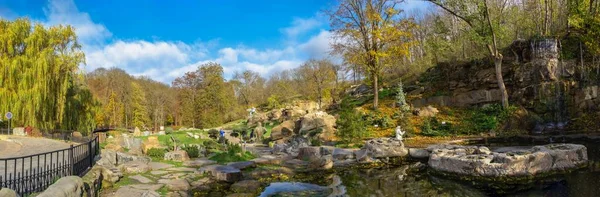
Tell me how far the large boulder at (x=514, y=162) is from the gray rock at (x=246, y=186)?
6.07 m

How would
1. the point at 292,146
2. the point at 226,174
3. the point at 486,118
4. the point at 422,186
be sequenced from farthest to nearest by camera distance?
the point at 486,118
the point at 292,146
the point at 422,186
the point at 226,174

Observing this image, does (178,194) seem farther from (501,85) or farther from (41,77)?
(501,85)

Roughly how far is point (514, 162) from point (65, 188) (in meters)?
10.8

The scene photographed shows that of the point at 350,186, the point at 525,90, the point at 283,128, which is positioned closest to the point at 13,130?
the point at 283,128

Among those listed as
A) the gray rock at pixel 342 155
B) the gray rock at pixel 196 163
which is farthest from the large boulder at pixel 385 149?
the gray rock at pixel 196 163

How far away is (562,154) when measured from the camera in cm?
1098

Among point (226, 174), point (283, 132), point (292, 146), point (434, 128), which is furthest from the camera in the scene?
point (283, 132)

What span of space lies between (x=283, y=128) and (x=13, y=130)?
1627 centimetres

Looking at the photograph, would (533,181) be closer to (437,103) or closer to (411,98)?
(437,103)

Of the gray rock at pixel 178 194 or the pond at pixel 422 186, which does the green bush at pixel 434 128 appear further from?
the gray rock at pixel 178 194

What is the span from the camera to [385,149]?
14086mm

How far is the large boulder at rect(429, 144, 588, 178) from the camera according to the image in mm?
10250

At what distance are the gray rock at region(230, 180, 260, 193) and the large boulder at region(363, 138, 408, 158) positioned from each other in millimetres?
6082

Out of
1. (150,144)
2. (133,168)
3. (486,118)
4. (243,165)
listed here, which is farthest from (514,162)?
(150,144)
